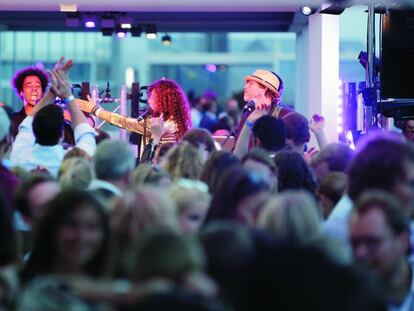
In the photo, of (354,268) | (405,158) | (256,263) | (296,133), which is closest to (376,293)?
(354,268)

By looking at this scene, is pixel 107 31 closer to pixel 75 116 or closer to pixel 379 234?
pixel 75 116

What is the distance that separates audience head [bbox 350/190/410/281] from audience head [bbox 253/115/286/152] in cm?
306

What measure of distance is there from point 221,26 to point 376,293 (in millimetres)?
13049

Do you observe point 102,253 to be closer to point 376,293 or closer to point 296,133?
point 376,293

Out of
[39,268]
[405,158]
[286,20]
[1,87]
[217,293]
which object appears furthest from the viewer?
[1,87]

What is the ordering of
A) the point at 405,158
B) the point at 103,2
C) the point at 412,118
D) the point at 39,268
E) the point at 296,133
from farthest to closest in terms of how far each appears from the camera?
the point at 103,2
the point at 412,118
the point at 296,133
the point at 405,158
the point at 39,268

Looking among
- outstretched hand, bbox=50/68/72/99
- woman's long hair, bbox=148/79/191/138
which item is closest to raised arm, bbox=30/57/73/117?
outstretched hand, bbox=50/68/72/99

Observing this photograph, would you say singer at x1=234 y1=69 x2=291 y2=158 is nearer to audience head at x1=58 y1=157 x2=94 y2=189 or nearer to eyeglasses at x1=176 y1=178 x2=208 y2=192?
audience head at x1=58 y1=157 x2=94 y2=189

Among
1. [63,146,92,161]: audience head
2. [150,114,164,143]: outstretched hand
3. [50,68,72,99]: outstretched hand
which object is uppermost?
[50,68,72,99]: outstretched hand

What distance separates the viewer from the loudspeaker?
11.6 metres

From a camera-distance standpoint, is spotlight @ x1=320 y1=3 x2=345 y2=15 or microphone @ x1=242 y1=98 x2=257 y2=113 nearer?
microphone @ x1=242 y1=98 x2=257 y2=113

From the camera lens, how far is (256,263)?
4.34m

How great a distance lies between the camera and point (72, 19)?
1411 centimetres

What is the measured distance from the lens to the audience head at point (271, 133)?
8.06m
